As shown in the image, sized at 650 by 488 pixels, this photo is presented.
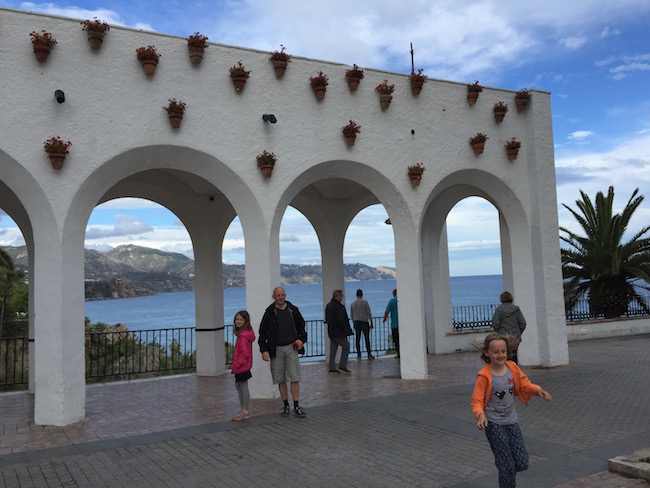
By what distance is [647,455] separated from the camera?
532 centimetres

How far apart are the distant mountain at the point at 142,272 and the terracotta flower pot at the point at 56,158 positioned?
128 m

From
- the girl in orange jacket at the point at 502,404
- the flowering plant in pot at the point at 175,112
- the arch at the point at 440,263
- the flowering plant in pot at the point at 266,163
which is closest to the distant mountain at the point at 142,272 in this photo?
Result: the arch at the point at 440,263

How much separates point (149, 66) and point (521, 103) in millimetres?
7903

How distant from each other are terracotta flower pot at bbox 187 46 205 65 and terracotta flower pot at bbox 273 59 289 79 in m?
1.29

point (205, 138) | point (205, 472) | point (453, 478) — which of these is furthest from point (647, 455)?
point (205, 138)

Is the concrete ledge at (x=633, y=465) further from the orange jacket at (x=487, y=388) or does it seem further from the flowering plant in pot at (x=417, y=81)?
the flowering plant in pot at (x=417, y=81)

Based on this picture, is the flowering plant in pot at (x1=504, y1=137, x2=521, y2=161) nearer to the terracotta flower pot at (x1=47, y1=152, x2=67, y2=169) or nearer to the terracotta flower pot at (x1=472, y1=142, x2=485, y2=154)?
the terracotta flower pot at (x1=472, y1=142, x2=485, y2=154)

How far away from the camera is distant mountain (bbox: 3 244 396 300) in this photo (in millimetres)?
141375

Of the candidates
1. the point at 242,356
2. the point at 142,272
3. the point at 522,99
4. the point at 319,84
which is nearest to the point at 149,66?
the point at 319,84

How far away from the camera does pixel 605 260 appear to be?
1891 cm

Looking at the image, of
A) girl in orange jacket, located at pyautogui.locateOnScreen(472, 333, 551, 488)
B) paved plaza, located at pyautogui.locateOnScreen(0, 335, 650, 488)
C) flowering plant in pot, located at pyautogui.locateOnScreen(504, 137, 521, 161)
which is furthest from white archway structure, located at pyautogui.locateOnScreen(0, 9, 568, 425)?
girl in orange jacket, located at pyautogui.locateOnScreen(472, 333, 551, 488)

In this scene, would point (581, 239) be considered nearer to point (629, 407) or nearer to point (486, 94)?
point (486, 94)

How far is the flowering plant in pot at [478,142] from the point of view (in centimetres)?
1141

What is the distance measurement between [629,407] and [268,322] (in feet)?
17.3
